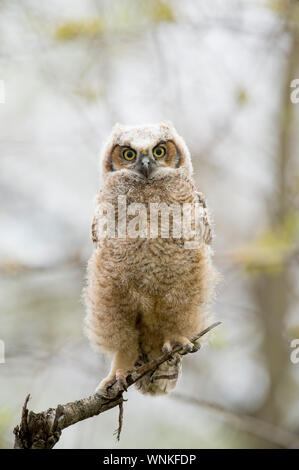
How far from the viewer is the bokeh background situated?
6141mm

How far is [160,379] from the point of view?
12.9ft

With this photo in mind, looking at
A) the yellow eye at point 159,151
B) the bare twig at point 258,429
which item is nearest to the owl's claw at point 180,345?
the yellow eye at point 159,151

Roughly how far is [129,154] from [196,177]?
3.81 metres

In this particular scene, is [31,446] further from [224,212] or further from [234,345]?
[224,212]

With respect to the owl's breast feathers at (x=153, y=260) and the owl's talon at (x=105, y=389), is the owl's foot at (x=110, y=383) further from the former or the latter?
the owl's breast feathers at (x=153, y=260)

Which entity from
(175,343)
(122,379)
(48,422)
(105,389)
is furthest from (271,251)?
(48,422)

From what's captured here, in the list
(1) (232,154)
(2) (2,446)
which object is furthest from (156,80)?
(2) (2,446)

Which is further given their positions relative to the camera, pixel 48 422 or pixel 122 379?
pixel 122 379

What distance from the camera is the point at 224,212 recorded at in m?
9.02

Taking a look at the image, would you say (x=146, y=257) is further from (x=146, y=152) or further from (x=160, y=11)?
(x=160, y=11)

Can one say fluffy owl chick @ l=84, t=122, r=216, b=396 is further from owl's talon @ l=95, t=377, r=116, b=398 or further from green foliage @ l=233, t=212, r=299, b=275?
green foliage @ l=233, t=212, r=299, b=275

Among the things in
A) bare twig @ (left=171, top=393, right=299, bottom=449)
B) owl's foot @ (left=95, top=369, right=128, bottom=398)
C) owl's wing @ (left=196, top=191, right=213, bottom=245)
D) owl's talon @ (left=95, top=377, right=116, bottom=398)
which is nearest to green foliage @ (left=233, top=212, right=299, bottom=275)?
bare twig @ (left=171, top=393, right=299, bottom=449)

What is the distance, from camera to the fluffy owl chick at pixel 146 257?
3439 mm

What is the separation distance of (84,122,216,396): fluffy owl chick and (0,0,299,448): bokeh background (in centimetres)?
173
